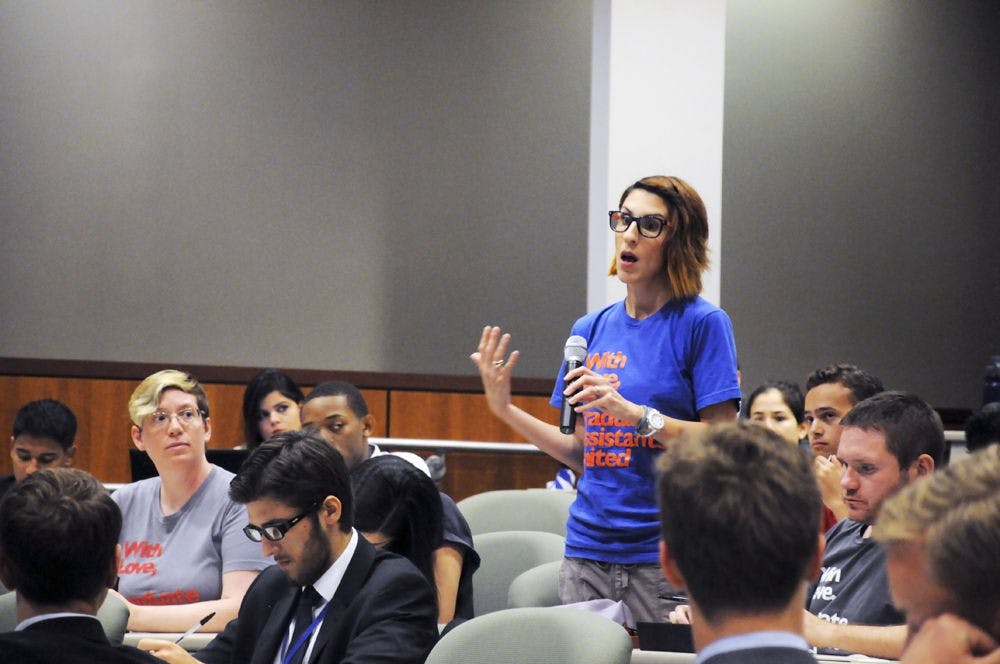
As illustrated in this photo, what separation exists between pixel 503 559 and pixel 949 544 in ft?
8.25

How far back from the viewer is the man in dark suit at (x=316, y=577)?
2.44 metres

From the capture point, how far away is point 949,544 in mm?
1142

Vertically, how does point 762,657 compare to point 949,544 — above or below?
below

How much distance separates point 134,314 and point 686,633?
515 cm

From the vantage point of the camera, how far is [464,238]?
22.8ft

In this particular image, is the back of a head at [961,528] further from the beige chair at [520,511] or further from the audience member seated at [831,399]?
the beige chair at [520,511]

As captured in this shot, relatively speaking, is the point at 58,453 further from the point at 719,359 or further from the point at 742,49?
the point at 742,49

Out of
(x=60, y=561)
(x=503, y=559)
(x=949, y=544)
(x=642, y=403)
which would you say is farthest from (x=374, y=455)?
(x=949, y=544)

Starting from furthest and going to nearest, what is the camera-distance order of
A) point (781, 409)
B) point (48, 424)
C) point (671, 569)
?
1. point (48, 424)
2. point (781, 409)
3. point (671, 569)

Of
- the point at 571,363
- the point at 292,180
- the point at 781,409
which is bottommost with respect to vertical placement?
the point at 781,409

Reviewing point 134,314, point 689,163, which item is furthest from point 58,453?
point 689,163

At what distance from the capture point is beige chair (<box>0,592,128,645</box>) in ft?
8.59

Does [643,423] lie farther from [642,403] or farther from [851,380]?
[851,380]

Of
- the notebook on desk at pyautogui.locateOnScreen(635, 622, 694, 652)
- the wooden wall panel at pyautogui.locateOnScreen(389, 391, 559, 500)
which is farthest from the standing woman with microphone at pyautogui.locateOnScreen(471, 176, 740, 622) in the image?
the wooden wall panel at pyautogui.locateOnScreen(389, 391, 559, 500)
